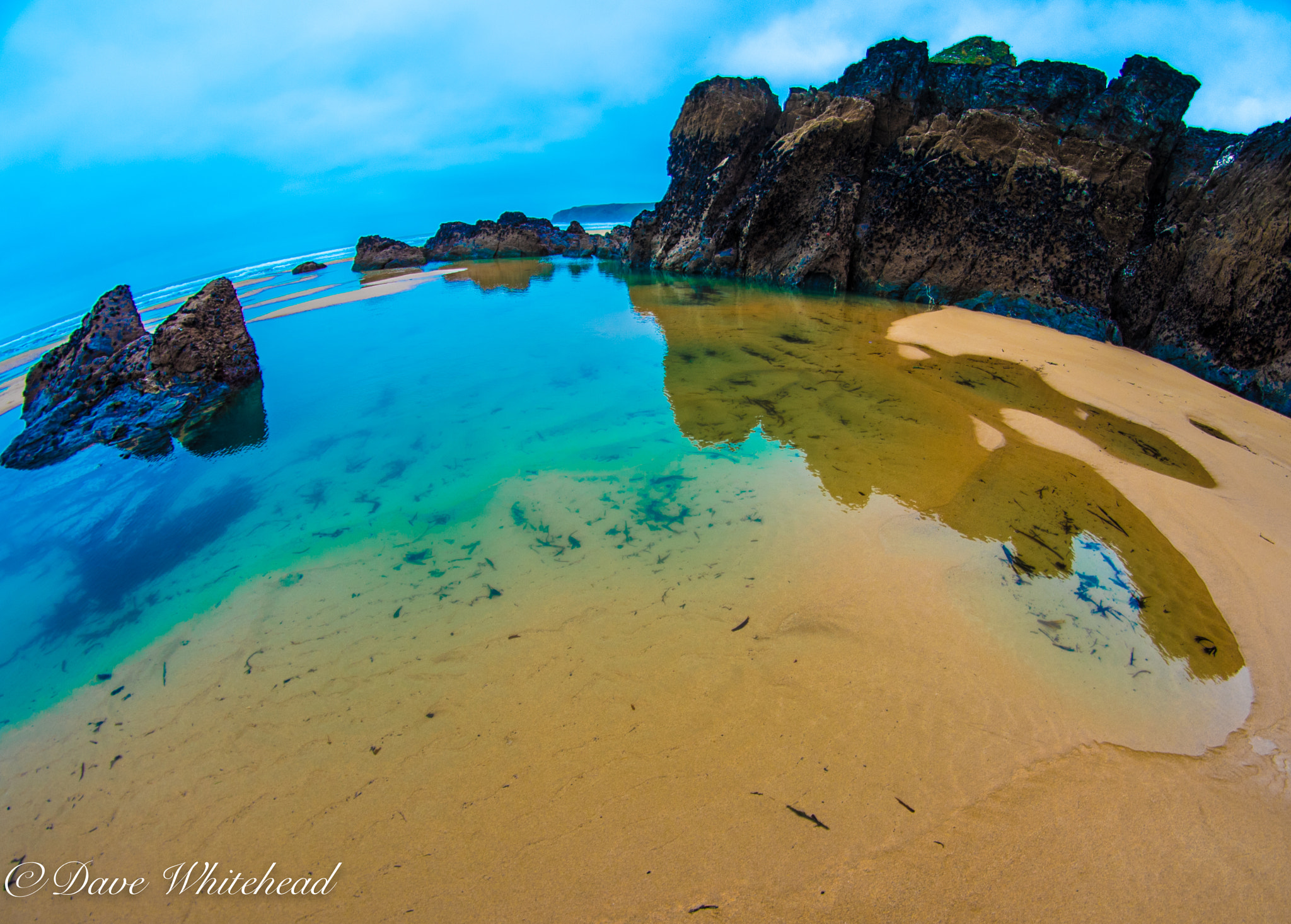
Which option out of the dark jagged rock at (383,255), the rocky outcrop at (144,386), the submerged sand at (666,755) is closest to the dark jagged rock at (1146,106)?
the submerged sand at (666,755)

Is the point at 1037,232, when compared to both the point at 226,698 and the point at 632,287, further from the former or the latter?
the point at 226,698

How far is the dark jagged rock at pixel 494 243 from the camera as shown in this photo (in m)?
28.5

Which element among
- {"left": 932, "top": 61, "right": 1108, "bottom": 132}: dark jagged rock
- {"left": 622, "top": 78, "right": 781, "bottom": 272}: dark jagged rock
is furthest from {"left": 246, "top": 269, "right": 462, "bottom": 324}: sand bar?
{"left": 932, "top": 61, "right": 1108, "bottom": 132}: dark jagged rock

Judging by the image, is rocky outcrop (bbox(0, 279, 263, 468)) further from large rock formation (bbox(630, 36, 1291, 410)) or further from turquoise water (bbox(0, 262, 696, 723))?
large rock formation (bbox(630, 36, 1291, 410))

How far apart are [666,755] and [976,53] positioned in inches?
774

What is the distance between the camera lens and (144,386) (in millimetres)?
A: 7043

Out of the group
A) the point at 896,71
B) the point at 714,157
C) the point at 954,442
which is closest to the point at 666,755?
the point at 954,442

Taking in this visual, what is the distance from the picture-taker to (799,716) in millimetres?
2127

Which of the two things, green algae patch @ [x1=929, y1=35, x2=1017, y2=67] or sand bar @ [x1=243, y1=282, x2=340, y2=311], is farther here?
sand bar @ [x1=243, y1=282, x2=340, y2=311]

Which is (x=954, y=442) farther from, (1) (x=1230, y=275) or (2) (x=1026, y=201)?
(2) (x=1026, y=201)

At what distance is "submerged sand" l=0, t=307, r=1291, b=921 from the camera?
1.59 metres

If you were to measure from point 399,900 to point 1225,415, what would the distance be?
28.9 ft
